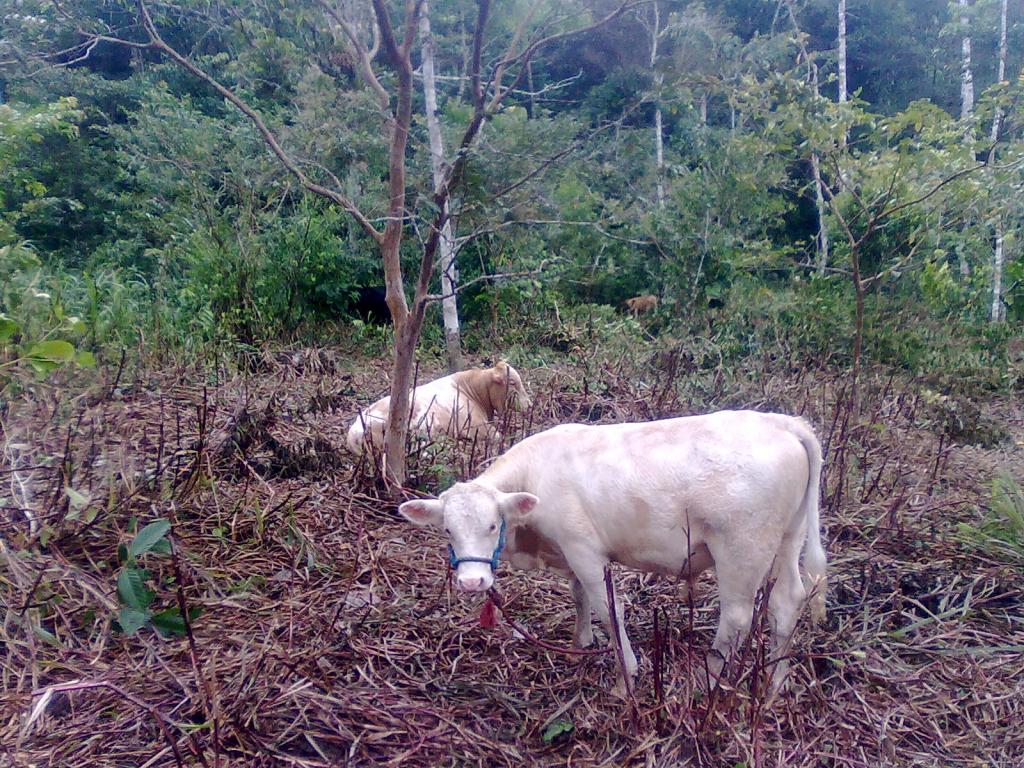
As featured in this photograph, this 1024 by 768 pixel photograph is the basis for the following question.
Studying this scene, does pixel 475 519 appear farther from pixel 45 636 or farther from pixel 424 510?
pixel 45 636

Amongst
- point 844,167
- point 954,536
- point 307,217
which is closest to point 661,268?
point 307,217

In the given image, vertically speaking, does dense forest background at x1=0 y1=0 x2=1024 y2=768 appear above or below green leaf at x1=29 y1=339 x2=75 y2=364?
below

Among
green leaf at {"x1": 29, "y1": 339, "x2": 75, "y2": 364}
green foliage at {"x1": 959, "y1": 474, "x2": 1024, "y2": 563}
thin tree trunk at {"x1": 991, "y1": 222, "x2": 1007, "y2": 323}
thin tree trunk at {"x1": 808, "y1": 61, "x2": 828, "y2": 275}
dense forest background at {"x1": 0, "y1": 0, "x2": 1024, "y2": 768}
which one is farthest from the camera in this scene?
thin tree trunk at {"x1": 991, "y1": 222, "x2": 1007, "y2": 323}

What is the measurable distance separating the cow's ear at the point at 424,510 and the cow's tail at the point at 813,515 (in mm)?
1567

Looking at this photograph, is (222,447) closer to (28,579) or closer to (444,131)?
(28,579)

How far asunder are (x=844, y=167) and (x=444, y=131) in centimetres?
877

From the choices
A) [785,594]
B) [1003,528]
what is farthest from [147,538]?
[1003,528]

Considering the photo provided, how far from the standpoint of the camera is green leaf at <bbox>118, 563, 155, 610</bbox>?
322 cm

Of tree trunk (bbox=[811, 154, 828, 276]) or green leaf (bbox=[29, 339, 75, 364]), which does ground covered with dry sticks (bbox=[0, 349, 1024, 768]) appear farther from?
tree trunk (bbox=[811, 154, 828, 276])

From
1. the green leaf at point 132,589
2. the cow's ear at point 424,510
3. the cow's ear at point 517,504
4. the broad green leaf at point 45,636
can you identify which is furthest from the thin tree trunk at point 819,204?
the broad green leaf at point 45,636

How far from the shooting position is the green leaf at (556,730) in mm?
2938

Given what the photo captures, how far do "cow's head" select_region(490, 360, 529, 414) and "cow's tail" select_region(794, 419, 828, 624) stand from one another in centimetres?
358

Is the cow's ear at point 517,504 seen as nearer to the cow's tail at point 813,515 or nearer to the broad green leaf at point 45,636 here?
the cow's tail at point 813,515

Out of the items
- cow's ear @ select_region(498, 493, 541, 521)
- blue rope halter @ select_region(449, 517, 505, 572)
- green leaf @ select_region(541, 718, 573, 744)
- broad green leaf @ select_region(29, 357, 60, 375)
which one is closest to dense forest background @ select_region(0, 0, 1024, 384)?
broad green leaf @ select_region(29, 357, 60, 375)
